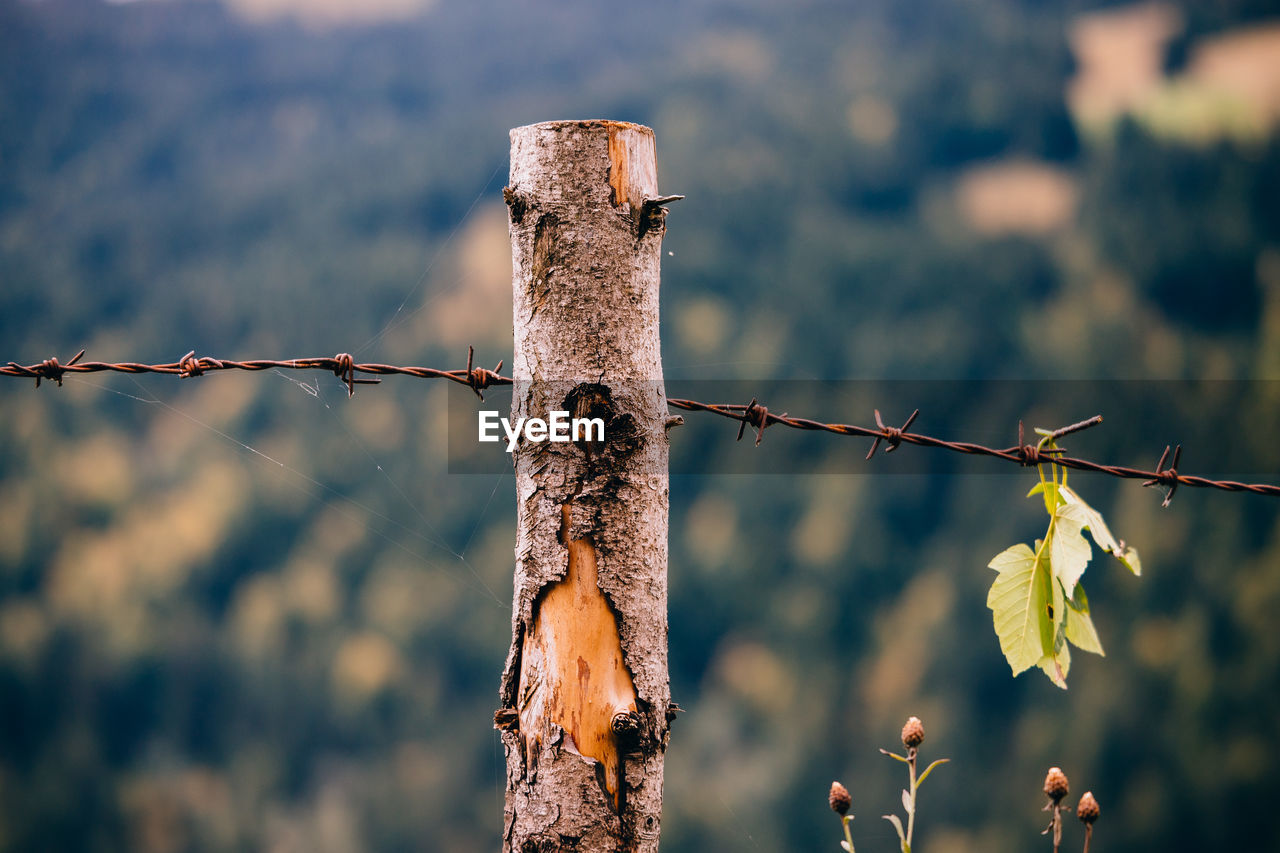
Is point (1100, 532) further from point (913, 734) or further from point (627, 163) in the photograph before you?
point (627, 163)

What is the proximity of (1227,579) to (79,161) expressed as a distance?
19.8 m

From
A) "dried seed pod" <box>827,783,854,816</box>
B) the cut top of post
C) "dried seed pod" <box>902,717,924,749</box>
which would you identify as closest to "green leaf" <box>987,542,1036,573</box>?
"dried seed pod" <box>902,717,924,749</box>

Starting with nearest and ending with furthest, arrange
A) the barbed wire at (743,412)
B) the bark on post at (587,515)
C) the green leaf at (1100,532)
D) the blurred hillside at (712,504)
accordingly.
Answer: the bark on post at (587,515) → the green leaf at (1100,532) → the barbed wire at (743,412) → the blurred hillside at (712,504)

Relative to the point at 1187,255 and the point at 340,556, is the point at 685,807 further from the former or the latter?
the point at 1187,255

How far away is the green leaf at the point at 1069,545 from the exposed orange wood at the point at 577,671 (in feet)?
2.30

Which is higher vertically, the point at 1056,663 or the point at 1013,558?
the point at 1013,558

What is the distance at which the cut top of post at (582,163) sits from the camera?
4.18 ft

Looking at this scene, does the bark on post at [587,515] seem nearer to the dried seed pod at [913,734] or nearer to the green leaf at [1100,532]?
the dried seed pod at [913,734]

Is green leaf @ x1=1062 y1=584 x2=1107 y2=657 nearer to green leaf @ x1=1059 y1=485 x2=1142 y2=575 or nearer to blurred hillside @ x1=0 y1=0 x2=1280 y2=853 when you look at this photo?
green leaf @ x1=1059 y1=485 x2=1142 y2=575

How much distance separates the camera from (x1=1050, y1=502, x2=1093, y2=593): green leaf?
4.38ft

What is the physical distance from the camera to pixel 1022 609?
1.40 metres

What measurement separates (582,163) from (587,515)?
1.72ft

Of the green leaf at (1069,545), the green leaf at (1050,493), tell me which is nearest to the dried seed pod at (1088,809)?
the green leaf at (1069,545)
